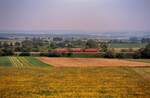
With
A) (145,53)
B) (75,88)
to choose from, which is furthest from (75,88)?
(145,53)

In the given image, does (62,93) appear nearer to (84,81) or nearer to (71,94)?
(71,94)

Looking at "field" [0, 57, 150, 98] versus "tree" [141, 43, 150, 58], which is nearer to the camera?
"field" [0, 57, 150, 98]

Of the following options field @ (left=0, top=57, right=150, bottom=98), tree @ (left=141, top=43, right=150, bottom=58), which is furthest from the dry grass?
tree @ (left=141, top=43, right=150, bottom=58)

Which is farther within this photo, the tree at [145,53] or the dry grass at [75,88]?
the tree at [145,53]

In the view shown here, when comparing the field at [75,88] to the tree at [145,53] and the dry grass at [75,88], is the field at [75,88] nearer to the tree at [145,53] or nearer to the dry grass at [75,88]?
the dry grass at [75,88]

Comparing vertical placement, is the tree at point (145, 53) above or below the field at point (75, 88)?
below

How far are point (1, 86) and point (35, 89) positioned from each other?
9.10 feet

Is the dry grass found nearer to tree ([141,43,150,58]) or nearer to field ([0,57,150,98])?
field ([0,57,150,98])

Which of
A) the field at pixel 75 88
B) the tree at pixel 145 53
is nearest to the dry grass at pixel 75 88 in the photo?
the field at pixel 75 88

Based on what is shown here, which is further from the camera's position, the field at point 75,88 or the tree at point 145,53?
the tree at point 145,53

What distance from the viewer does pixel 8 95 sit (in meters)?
16.9

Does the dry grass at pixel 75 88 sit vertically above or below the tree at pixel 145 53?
above

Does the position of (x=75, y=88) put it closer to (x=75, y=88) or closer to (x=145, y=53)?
(x=75, y=88)

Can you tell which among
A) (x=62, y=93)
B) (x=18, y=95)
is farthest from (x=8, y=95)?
(x=62, y=93)
